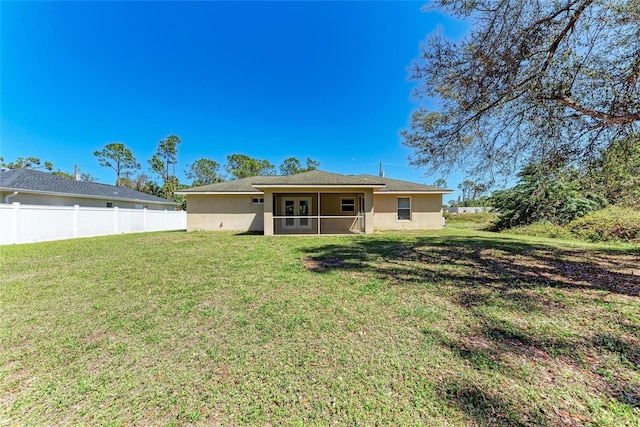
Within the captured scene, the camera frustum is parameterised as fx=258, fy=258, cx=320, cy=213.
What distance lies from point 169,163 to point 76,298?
38297 mm

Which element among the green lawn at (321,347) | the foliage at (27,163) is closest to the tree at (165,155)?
the foliage at (27,163)

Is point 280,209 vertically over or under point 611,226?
over

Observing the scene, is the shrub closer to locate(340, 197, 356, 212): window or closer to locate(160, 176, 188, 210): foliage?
locate(340, 197, 356, 212): window

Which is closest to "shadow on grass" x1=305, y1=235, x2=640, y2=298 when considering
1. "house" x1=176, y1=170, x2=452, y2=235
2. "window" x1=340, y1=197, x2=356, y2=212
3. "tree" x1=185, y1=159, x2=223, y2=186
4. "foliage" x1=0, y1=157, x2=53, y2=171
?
"house" x1=176, y1=170, x2=452, y2=235

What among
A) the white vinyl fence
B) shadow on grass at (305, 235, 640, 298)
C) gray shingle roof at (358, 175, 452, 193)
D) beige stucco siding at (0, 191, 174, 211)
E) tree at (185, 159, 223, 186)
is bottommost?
shadow on grass at (305, 235, 640, 298)

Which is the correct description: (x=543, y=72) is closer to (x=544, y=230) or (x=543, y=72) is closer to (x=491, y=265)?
(x=491, y=265)

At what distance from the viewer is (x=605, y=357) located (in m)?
2.84

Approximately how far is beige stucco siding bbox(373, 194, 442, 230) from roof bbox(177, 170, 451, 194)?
565mm

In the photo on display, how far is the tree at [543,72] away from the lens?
5.24m

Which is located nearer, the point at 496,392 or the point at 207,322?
the point at 496,392

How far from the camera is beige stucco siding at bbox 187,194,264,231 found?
15.5 m

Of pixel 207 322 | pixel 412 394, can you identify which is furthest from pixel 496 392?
pixel 207 322

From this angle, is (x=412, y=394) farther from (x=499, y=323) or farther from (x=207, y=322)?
(x=207, y=322)

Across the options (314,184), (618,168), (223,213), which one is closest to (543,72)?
(618,168)
